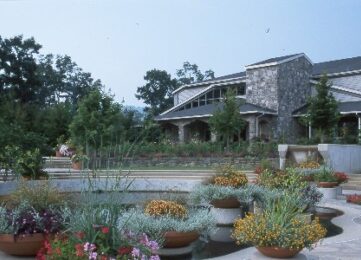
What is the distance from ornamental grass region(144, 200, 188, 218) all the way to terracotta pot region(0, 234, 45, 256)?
163 centimetres

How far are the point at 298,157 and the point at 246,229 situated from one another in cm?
1203

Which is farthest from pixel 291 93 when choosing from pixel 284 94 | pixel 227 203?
pixel 227 203

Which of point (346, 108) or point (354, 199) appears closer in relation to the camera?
point (354, 199)

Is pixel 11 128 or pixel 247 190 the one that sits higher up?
pixel 11 128

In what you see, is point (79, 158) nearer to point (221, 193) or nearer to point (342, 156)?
point (221, 193)

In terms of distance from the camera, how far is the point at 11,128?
46.8 feet

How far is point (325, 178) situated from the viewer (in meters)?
12.3

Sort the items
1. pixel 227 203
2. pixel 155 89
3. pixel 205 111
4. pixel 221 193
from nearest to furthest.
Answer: pixel 221 193
pixel 227 203
pixel 205 111
pixel 155 89

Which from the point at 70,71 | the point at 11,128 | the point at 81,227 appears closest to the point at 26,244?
the point at 81,227

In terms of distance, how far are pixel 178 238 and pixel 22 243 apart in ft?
6.41

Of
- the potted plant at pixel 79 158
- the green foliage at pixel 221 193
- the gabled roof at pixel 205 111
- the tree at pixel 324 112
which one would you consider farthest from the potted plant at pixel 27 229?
the gabled roof at pixel 205 111

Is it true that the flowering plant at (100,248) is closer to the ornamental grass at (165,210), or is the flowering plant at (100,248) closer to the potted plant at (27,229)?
the potted plant at (27,229)

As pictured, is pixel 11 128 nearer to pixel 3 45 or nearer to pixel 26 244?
pixel 26 244

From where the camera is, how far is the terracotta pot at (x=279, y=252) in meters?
5.35
